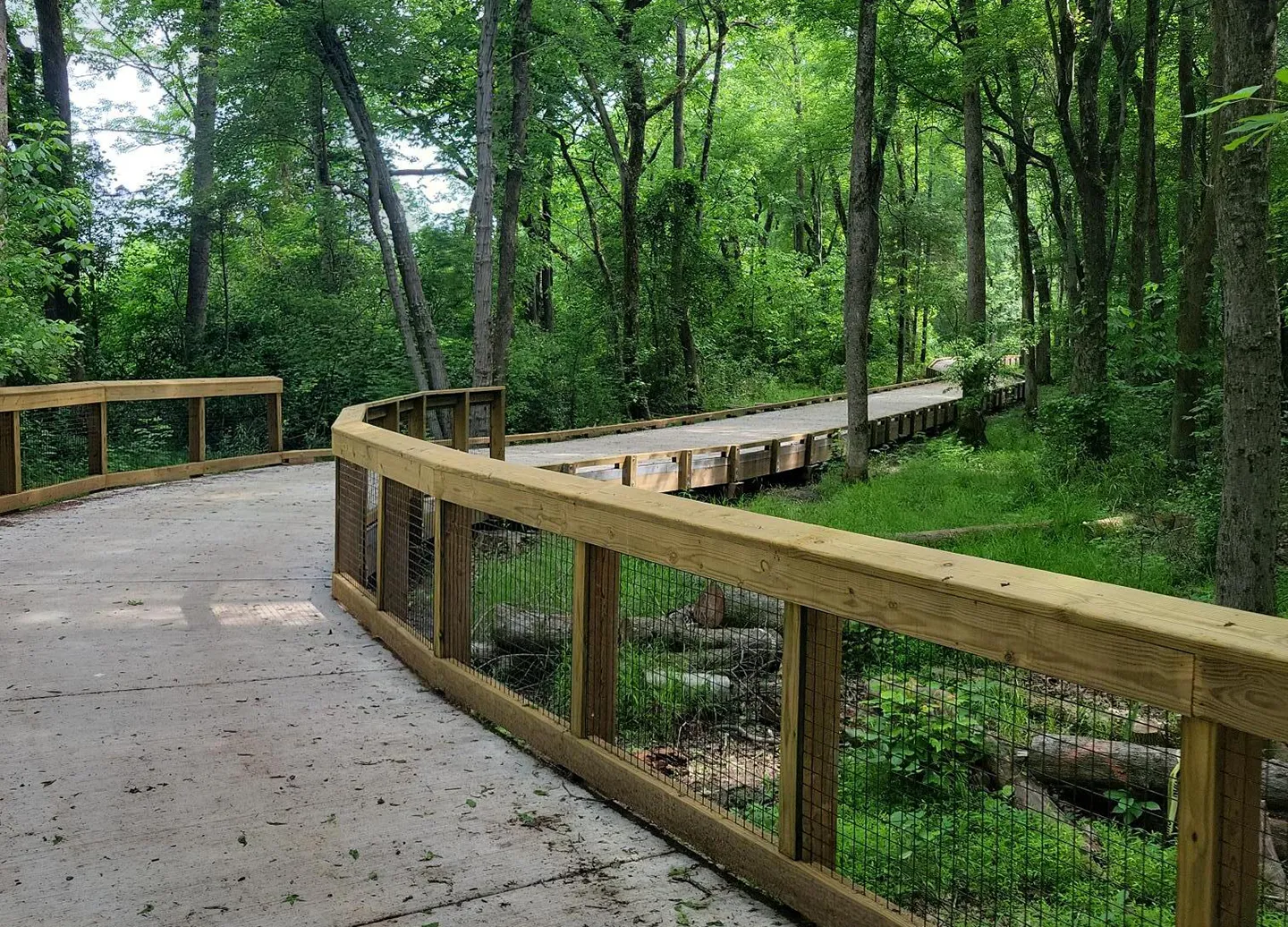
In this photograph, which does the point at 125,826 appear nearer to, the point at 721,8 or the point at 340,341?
the point at 340,341

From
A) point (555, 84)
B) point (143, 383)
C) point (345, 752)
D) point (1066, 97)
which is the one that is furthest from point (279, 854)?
point (555, 84)

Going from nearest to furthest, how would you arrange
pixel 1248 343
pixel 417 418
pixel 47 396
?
pixel 1248 343, pixel 417 418, pixel 47 396

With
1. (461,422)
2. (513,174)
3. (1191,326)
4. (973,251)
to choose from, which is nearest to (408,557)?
(461,422)

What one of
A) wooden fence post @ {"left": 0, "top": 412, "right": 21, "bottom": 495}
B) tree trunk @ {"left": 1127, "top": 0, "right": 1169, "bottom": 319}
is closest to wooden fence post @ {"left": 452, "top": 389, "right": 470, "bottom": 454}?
wooden fence post @ {"left": 0, "top": 412, "right": 21, "bottom": 495}

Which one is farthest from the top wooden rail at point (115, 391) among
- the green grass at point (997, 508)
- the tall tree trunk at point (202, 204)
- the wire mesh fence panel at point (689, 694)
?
the tall tree trunk at point (202, 204)

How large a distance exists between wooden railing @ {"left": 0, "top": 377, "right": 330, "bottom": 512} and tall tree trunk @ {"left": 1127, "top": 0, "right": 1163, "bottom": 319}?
45.4 feet

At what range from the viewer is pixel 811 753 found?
3020mm

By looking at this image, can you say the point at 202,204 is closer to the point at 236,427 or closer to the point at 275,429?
the point at 236,427

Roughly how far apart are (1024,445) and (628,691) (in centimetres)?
1944

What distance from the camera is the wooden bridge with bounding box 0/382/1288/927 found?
2.37 metres

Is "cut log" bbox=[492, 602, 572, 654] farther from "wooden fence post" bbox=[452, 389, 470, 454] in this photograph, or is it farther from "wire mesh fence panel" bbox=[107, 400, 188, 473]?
"wire mesh fence panel" bbox=[107, 400, 188, 473]

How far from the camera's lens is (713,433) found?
72.4 ft

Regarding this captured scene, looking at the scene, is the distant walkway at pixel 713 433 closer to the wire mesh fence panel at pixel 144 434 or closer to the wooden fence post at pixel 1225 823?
the wire mesh fence panel at pixel 144 434

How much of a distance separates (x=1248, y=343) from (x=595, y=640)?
236 inches
